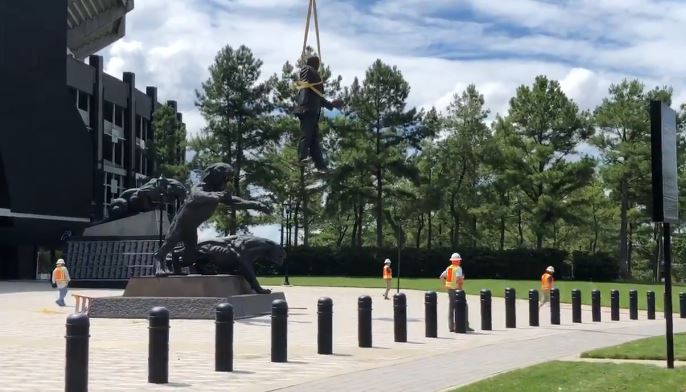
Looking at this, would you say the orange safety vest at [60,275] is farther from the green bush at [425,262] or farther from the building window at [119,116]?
the building window at [119,116]

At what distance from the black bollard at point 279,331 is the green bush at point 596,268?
53.3 meters

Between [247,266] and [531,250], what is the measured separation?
1748 inches

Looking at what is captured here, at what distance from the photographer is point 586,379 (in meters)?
10.7

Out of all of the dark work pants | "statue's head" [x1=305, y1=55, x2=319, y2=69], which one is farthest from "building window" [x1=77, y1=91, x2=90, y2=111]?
the dark work pants

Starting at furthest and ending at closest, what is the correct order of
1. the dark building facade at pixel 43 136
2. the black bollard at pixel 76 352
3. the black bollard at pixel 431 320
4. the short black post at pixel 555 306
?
the dark building facade at pixel 43 136
the short black post at pixel 555 306
the black bollard at pixel 431 320
the black bollard at pixel 76 352

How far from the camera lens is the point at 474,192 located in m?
70.7

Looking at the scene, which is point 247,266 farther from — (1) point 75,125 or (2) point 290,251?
(2) point 290,251

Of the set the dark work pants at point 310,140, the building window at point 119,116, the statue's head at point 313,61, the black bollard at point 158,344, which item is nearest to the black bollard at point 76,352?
the black bollard at point 158,344

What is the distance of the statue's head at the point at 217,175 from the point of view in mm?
23047

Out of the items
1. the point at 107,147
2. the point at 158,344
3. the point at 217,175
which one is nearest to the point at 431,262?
the point at 107,147

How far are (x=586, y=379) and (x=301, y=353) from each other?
516 cm

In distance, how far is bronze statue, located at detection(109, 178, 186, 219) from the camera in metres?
44.5

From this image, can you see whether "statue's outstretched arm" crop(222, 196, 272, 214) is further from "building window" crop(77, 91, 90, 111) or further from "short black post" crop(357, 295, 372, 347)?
"building window" crop(77, 91, 90, 111)

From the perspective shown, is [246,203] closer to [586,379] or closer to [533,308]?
[533,308]
